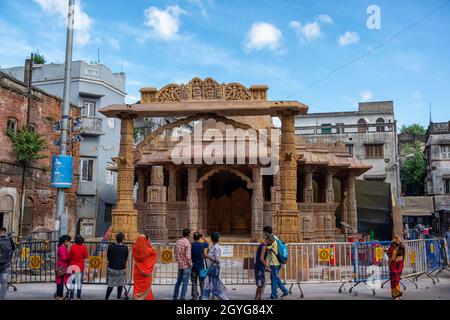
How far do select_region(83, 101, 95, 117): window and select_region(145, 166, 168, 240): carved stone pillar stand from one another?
440 inches

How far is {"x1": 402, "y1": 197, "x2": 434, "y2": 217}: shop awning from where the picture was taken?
3603cm

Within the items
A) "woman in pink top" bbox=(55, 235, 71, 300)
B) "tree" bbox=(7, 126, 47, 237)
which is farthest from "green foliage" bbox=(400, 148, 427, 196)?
"woman in pink top" bbox=(55, 235, 71, 300)

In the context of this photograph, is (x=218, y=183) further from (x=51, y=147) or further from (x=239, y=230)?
(x=51, y=147)

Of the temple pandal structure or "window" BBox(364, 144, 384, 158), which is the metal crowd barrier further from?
"window" BBox(364, 144, 384, 158)

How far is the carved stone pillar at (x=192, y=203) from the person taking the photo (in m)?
18.6

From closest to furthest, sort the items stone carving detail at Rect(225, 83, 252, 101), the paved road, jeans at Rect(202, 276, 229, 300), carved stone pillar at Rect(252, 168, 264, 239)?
jeans at Rect(202, 276, 229, 300) → the paved road → stone carving detail at Rect(225, 83, 252, 101) → carved stone pillar at Rect(252, 168, 264, 239)

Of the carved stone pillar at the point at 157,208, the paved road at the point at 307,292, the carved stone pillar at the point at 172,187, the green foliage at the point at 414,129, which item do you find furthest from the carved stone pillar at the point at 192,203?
the green foliage at the point at 414,129

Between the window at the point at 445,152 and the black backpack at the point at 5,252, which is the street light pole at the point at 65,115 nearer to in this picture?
the black backpack at the point at 5,252

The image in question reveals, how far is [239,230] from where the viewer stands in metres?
21.4

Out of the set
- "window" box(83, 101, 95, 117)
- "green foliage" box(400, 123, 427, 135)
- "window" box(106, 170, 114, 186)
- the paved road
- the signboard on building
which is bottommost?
the paved road

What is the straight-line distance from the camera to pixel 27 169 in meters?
23.3

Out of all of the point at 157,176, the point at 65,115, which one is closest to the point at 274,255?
the point at 65,115

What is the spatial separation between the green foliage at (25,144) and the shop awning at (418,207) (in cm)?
2898
